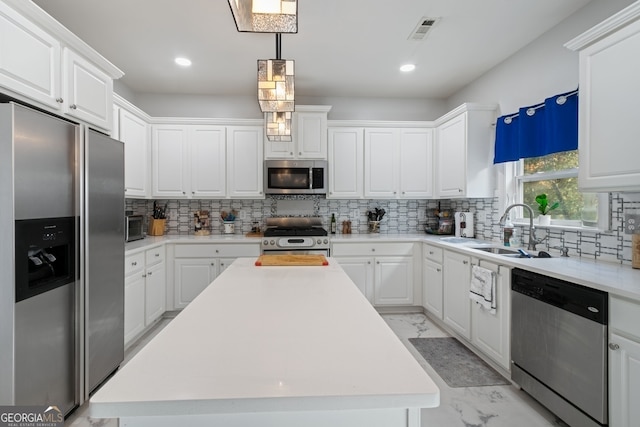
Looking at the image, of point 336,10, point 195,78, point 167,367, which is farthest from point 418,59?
point 167,367

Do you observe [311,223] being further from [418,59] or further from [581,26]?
[581,26]

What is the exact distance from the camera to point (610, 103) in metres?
1.73

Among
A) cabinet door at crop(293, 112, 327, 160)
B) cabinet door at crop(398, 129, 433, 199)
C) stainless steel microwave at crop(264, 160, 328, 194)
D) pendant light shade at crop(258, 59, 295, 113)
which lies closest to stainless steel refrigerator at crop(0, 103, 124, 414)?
pendant light shade at crop(258, 59, 295, 113)

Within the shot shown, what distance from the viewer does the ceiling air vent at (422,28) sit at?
2414mm

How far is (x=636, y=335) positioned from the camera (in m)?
1.40

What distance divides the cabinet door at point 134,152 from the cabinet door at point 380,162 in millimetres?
2563

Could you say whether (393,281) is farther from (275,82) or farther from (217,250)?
(275,82)

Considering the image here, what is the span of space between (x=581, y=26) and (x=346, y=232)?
289cm

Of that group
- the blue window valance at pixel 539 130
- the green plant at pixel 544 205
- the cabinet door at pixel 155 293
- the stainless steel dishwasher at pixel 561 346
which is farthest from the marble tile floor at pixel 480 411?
the blue window valance at pixel 539 130

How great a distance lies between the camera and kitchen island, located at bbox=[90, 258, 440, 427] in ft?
2.08

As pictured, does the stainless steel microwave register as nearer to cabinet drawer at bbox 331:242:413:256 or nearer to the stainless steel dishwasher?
cabinet drawer at bbox 331:242:413:256

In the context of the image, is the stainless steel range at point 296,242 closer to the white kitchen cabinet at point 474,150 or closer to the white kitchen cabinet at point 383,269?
the white kitchen cabinet at point 383,269

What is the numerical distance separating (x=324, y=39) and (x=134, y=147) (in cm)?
223

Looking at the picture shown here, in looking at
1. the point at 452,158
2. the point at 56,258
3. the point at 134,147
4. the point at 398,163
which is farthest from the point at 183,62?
the point at 452,158
